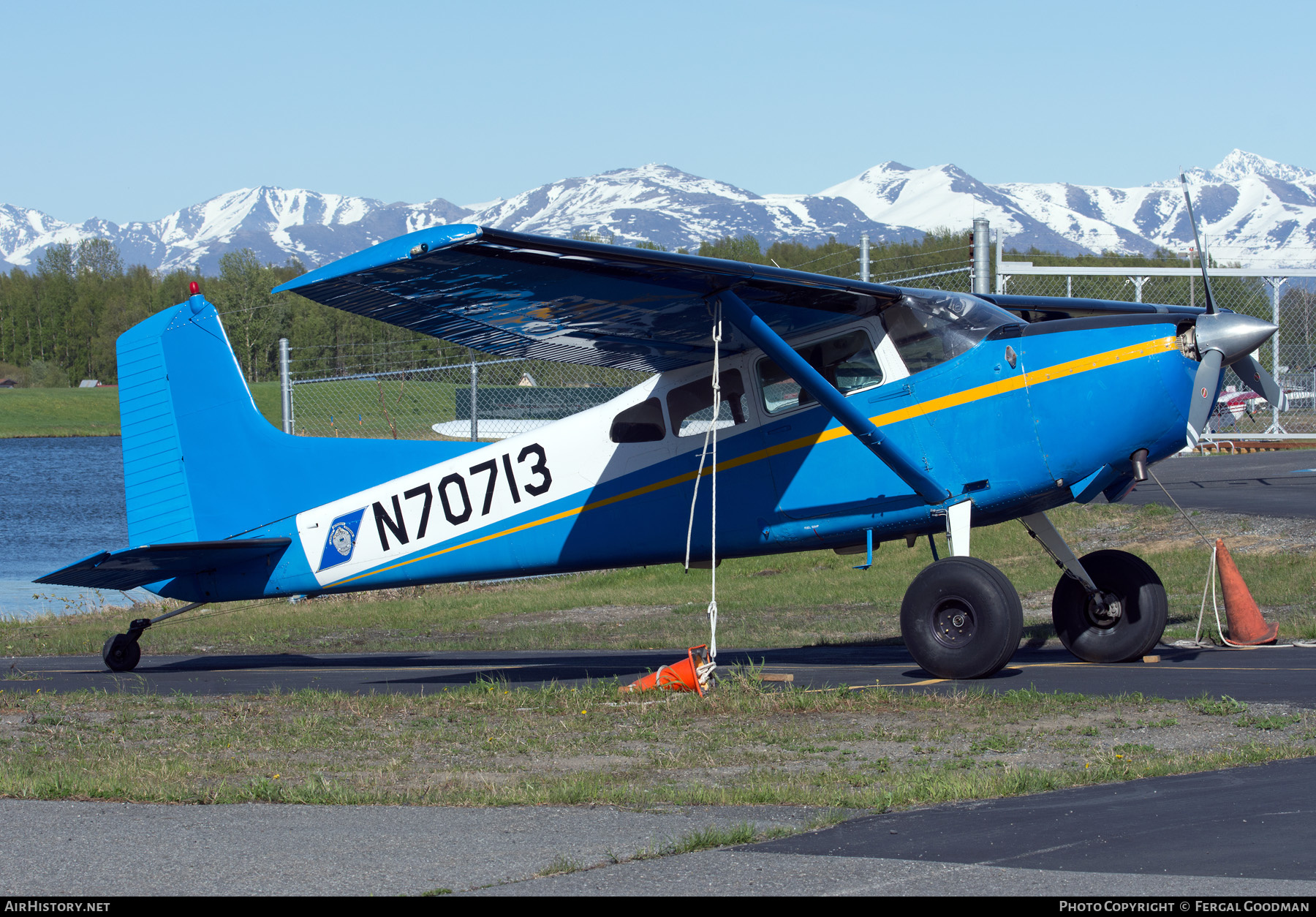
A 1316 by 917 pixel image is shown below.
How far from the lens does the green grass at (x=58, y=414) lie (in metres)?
80.8

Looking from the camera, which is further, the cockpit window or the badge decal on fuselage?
the badge decal on fuselage

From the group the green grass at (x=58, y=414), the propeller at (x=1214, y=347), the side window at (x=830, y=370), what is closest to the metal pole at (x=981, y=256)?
the side window at (x=830, y=370)

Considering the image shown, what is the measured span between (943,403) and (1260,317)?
19004 mm

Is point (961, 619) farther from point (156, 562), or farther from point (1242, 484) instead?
point (1242, 484)

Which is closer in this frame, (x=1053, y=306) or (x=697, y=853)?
(x=697, y=853)

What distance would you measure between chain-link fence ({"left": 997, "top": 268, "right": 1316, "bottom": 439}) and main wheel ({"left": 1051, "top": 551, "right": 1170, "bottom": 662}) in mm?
10836

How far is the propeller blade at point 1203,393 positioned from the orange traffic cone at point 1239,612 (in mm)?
2170

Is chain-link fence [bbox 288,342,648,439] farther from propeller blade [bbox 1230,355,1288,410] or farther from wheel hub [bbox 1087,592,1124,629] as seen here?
propeller blade [bbox 1230,355,1288,410]

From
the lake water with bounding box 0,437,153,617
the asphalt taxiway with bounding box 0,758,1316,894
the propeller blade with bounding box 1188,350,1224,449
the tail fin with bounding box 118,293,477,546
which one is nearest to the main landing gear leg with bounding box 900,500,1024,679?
the propeller blade with bounding box 1188,350,1224,449

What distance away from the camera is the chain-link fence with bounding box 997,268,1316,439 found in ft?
86.2

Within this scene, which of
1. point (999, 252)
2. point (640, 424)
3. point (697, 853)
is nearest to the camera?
point (697, 853)

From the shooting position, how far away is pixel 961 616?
9.18 metres

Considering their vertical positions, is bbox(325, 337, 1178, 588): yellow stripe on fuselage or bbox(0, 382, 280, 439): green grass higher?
bbox(0, 382, 280, 439): green grass

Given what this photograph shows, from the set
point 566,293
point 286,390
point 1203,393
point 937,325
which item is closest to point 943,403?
point 937,325
